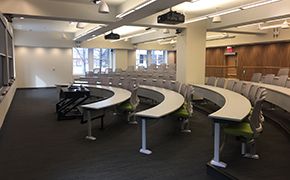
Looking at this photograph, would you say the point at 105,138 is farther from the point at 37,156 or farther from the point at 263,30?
the point at 263,30

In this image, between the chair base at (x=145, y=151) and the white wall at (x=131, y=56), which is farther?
the white wall at (x=131, y=56)

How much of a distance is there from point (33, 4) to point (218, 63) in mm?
12150

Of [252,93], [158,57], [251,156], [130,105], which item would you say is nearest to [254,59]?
[158,57]

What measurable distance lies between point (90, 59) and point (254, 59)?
33.7 feet

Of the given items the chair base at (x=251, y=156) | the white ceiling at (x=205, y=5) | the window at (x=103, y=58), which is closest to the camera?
the chair base at (x=251, y=156)

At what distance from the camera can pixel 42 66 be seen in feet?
53.5

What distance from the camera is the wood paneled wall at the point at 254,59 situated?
1303 cm

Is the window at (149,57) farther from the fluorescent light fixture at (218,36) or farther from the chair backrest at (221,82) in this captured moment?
the chair backrest at (221,82)

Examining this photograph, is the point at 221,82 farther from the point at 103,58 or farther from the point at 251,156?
the point at 103,58

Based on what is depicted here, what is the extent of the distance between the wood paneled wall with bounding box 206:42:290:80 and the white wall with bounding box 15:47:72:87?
882 centimetres

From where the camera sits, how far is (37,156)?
4500 millimetres

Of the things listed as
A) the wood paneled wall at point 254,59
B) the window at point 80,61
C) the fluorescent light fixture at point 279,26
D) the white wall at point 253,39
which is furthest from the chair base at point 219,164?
the window at point 80,61

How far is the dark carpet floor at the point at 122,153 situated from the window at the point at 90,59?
1180 cm

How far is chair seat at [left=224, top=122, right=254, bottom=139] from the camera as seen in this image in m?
3.94
